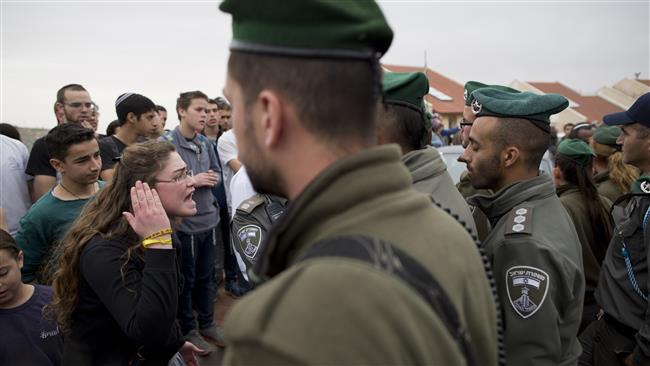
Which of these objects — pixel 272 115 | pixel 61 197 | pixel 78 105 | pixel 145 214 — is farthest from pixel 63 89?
pixel 272 115

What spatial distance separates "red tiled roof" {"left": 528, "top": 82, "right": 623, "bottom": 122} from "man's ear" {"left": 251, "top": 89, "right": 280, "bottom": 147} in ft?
143

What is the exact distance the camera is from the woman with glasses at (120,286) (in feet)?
7.45

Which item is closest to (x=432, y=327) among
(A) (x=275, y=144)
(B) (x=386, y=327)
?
(B) (x=386, y=327)

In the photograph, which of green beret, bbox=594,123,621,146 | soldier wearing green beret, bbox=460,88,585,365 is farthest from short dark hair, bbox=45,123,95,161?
green beret, bbox=594,123,621,146

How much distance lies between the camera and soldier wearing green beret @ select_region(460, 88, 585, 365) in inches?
84.0

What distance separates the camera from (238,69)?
117 centimetres

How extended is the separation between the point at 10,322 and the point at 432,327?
8.32 feet

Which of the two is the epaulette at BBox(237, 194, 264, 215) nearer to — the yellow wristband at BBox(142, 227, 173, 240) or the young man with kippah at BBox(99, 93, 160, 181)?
the yellow wristband at BBox(142, 227, 173, 240)

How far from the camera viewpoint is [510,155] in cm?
268

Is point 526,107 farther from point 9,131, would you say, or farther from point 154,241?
point 9,131

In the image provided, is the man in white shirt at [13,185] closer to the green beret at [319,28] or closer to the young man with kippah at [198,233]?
the young man with kippah at [198,233]

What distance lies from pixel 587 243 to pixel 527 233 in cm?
179

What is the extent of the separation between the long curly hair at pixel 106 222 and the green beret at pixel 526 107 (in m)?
1.79

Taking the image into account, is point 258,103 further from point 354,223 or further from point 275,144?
point 354,223
